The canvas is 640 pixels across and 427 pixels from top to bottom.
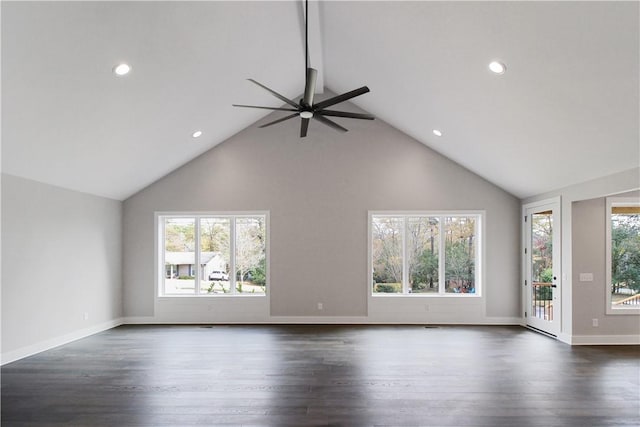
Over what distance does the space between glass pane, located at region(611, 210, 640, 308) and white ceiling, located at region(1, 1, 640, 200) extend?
1.11 m

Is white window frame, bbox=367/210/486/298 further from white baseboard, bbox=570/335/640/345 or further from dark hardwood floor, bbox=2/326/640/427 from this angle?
white baseboard, bbox=570/335/640/345

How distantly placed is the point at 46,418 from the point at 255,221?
15.5 feet

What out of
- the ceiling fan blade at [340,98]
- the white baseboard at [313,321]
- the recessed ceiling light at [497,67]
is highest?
the recessed ceiling light at [497,67]

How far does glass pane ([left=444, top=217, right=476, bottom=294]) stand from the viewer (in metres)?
7.75

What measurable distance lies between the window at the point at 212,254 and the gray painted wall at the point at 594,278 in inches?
202

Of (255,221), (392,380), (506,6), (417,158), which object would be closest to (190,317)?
(255,221)

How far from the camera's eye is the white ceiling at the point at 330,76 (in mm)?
3512

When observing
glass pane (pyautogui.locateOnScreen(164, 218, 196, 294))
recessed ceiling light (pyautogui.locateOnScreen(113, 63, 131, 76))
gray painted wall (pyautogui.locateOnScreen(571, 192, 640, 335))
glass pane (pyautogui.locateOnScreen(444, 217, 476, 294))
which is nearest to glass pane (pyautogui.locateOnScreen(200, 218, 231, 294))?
glass pane (pyautogui.locateOnScreen(164, 218, 196, 294))

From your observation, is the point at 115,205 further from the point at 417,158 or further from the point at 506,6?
the point at 506,6

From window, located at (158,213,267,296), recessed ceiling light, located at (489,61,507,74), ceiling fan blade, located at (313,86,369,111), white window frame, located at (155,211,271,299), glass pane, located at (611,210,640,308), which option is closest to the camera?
ceiling fan blade, located at (313,86,369,111)

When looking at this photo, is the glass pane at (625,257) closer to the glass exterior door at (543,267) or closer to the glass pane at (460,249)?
the glass exterior door at (543,267)

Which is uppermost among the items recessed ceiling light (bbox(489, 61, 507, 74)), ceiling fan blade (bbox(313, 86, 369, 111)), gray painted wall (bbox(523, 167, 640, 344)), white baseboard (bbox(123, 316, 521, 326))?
recessed ceiling light (bbox(489, 61, 507, 74))

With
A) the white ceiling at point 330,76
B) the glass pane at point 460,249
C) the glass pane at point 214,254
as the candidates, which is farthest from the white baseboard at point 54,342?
the glass pane at point 460,249

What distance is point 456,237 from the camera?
7.79m
